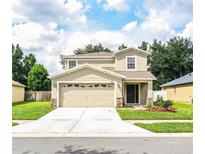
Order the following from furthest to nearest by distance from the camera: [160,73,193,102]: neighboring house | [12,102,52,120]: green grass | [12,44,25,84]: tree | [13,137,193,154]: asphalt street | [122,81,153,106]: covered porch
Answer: [12,44,25,84]: tree < [160,73,193,102]: neighboring house < [122,81,153,106]: covered porch < [12,102,52,120]: green grass < [13,137,193,154]: asphalt street

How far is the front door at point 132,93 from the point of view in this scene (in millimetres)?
24422

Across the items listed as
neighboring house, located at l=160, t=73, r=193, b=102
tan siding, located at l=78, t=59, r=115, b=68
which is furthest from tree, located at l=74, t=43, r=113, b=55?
tan siding, located at l=78, t=59, r=115, b=68

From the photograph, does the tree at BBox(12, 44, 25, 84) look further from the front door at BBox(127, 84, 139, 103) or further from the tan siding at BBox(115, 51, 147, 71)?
the front door at BBox(127, 84, 139, 103)

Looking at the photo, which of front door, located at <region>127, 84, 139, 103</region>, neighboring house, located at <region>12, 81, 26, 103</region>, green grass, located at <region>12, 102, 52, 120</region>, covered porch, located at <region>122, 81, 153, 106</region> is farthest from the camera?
neighboring house, located at <region>12, 81, 26, 103</region>

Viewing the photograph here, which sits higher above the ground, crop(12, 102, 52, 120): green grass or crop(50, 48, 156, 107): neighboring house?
crop(50, 48, 156, 107): neighboring house

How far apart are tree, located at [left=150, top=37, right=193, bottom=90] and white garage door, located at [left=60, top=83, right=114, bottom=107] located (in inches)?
1176

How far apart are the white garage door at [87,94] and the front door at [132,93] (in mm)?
3350

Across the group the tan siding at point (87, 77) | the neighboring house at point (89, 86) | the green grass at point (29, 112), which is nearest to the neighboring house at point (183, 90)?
the neighboring house at point (89, 86)

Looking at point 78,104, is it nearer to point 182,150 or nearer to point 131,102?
point 131,102

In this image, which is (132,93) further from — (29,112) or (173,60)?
(173,60)

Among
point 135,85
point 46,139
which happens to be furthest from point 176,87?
point 46,139

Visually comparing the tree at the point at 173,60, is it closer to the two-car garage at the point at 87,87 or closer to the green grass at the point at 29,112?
the two-car garage at the point at 87,87

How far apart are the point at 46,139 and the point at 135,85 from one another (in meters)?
17.1

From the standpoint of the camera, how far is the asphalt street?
6555mm
